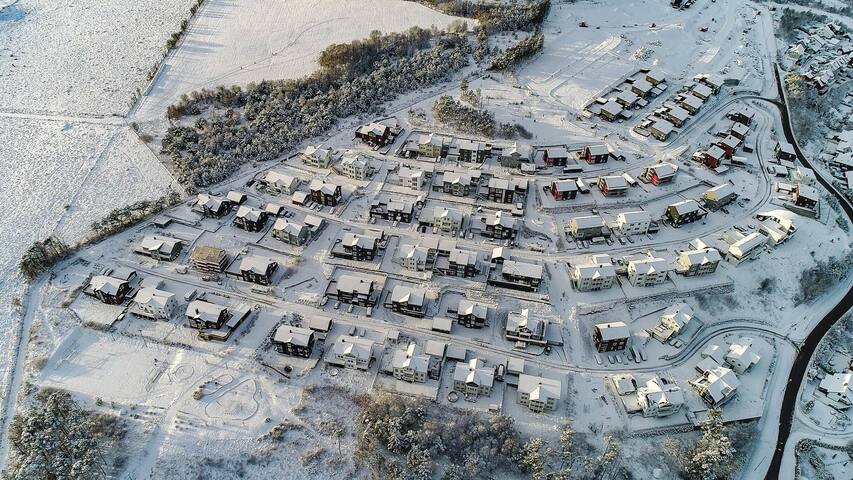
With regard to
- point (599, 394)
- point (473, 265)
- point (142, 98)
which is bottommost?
point (599, 394)

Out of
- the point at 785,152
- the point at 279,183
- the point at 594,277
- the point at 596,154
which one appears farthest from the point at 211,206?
the point at 785,152

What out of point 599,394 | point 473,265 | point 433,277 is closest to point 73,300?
point 433,277

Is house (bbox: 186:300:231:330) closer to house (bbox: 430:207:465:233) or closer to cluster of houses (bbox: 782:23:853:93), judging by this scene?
house (bbox: 430:207:465:233)

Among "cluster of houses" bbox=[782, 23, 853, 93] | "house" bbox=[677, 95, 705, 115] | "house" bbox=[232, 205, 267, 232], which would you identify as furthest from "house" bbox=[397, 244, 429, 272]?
"cluster of houses" bbox=[782, 23, 853, 93]

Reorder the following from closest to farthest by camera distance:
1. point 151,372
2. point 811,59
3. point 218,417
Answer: point 218,417
point 151,372
point 811,59

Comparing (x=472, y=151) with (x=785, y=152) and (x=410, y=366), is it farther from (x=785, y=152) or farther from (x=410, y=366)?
(x=785, y=152)

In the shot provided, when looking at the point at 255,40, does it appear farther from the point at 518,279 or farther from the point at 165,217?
the point at 518,279
